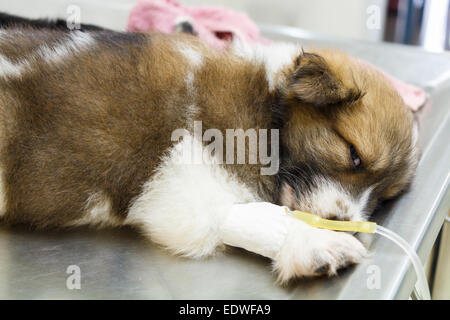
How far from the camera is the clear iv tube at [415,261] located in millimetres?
1418

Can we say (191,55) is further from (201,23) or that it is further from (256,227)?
(201,23)

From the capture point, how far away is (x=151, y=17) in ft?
9.70

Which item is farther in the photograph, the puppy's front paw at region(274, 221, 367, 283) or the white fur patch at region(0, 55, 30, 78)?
the white fur patch at region(0, 55, 30, 78)

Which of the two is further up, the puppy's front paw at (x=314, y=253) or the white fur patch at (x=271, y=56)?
the white fur patch at (x=271, y=56)

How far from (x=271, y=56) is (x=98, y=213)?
2.80 ft

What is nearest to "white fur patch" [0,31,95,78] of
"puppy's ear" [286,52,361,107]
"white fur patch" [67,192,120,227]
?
"white fur patch" [67,192,120,227]

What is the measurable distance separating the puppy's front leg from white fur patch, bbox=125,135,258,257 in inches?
2.0

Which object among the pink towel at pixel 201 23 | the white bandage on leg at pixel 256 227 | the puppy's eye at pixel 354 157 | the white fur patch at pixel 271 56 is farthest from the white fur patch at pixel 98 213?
the pink towel at pixel 201 23

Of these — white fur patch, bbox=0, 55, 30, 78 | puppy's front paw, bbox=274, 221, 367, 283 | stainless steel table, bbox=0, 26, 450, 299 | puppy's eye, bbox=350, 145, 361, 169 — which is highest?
white fur patch, bbox=0, 55, 30, 78

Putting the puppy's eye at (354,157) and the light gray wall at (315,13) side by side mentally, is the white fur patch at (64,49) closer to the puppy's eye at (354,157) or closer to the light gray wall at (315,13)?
the puppy's eye at (354,157)

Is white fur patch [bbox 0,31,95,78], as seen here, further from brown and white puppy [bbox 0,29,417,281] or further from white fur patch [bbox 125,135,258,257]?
white fur patch [bbox 125,135,258,257]

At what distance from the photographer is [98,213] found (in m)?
1.60

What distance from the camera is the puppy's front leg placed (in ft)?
4.61
